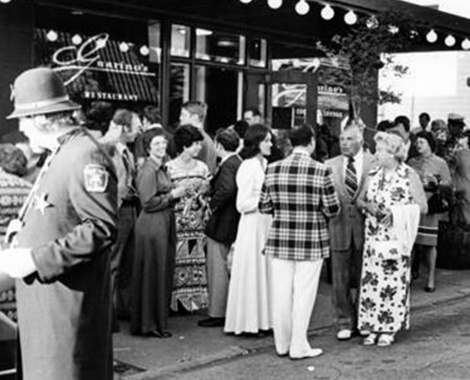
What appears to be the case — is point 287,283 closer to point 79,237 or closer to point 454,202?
point 79,237

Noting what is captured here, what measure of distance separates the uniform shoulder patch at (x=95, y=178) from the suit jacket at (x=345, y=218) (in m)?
4.11

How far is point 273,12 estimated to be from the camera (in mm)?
12172

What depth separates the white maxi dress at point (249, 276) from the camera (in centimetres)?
746

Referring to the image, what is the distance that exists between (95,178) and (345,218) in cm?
420

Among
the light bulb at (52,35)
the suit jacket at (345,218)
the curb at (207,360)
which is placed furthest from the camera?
the light bulb at (52,35)

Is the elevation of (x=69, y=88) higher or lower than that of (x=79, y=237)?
higher

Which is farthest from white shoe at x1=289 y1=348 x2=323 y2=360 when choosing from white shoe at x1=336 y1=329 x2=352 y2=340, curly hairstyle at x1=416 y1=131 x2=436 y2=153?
curly hairstyle at x1=416 y1=131 x2=436 y2=153

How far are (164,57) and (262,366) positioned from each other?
6.01 m

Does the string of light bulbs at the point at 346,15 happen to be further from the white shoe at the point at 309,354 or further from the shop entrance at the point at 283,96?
the white shoe at the point at 309,354

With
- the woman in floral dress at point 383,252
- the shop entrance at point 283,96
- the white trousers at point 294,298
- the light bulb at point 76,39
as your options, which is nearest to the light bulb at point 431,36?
the shop entrance at point 283,96

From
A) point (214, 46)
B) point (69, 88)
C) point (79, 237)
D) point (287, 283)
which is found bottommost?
point (287, 283)

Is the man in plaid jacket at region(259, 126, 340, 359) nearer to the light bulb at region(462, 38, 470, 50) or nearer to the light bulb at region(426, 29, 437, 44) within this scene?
the light bulb at region(426, 29, 437, 44)

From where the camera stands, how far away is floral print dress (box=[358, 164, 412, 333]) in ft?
23.9

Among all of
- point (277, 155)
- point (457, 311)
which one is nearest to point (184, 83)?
point (277, 155)
